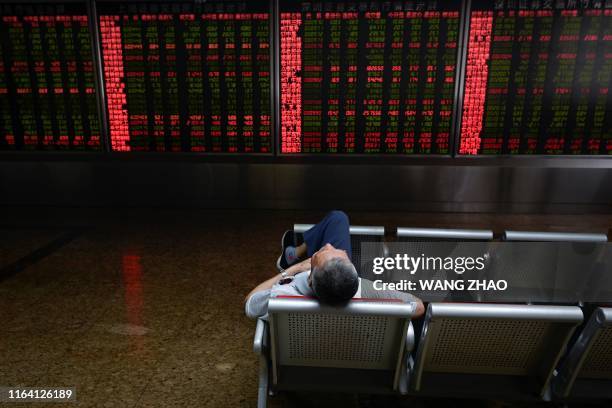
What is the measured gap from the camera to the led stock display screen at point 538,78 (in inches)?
160

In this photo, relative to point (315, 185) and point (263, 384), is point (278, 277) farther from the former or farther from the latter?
point (315, 185)

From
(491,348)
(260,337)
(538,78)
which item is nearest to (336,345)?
(260,337)

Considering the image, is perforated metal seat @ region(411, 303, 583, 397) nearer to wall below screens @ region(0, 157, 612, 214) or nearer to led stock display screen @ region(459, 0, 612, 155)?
wall below screens @ region(0, 157, 612, 214)

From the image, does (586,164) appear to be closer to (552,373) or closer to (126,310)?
(552,373)

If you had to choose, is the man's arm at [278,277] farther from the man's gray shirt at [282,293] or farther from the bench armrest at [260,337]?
the bench armrest at [260,337]

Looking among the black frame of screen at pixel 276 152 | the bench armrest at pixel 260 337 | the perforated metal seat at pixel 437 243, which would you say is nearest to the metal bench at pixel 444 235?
the perforated metal seat at pixel 437 243

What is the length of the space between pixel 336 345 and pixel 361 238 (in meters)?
1.19

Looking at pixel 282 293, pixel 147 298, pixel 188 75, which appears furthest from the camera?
pixel 188 75

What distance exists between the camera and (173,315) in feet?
8.87

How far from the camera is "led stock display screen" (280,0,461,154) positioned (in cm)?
414

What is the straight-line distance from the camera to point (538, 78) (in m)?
4.21

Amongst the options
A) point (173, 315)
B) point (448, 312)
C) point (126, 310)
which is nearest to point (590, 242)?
point (448, 312)

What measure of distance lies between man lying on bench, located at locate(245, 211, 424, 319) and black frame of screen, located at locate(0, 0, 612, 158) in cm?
195

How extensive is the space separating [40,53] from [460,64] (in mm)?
4267
